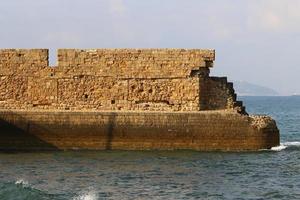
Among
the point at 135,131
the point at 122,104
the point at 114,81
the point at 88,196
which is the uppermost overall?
the point at 114,81

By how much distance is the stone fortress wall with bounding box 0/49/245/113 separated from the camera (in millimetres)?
22531

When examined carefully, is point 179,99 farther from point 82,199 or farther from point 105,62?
point 82,199

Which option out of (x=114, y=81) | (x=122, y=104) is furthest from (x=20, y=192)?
(x=114, y=81)

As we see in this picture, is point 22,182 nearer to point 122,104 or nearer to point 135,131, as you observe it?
point 135,131

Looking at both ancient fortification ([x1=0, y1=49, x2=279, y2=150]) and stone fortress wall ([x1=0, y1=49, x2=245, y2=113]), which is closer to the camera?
ancient fortification ([x1=0, y1=49, x2=279, y2=150])

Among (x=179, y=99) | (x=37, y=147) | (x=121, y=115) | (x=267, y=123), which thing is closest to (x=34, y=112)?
(x=37, y=147)

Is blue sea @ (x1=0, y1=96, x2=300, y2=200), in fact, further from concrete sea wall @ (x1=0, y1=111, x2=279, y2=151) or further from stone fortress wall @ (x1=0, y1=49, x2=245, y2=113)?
stone fortress wall @ (x1=0, y1=49, x2=245, y2=113)

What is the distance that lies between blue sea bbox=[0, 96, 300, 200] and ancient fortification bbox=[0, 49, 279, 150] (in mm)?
470

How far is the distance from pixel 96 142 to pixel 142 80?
7.85 ft

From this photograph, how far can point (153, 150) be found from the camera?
2159cm

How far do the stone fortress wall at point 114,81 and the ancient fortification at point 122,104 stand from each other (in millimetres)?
29

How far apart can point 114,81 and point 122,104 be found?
2.34 feet

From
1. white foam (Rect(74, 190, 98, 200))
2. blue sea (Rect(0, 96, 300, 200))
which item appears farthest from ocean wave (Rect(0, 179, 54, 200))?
white foam (Rect(74, 190, 98, 200))

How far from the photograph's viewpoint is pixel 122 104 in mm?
22844
